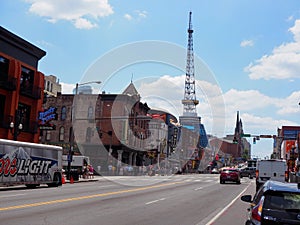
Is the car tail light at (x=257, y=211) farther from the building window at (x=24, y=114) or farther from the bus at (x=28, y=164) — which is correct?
the building window at (x=24, y=114)

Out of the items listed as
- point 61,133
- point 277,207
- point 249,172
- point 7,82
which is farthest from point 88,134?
point 277,207

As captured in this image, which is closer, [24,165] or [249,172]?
[24,165]

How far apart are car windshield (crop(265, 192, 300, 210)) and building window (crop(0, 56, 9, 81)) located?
33675 millimetres

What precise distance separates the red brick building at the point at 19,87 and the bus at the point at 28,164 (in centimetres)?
671

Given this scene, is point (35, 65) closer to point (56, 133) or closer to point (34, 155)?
point (34, 155)

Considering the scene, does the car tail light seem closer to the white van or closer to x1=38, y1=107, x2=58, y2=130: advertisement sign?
the white van

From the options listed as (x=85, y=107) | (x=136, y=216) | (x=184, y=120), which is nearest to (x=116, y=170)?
(x=85, y=107)

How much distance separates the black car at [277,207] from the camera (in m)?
6.52

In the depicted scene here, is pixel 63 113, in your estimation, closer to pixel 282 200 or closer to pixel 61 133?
pixel 61 133

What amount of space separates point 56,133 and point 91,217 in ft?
180

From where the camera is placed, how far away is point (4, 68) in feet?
125

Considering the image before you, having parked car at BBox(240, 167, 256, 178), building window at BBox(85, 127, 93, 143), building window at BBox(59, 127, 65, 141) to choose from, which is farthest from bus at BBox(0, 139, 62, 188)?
parked car at BBox(240, 167, 256, 178)

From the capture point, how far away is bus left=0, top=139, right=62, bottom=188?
24078 millimetres

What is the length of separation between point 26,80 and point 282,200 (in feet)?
125
